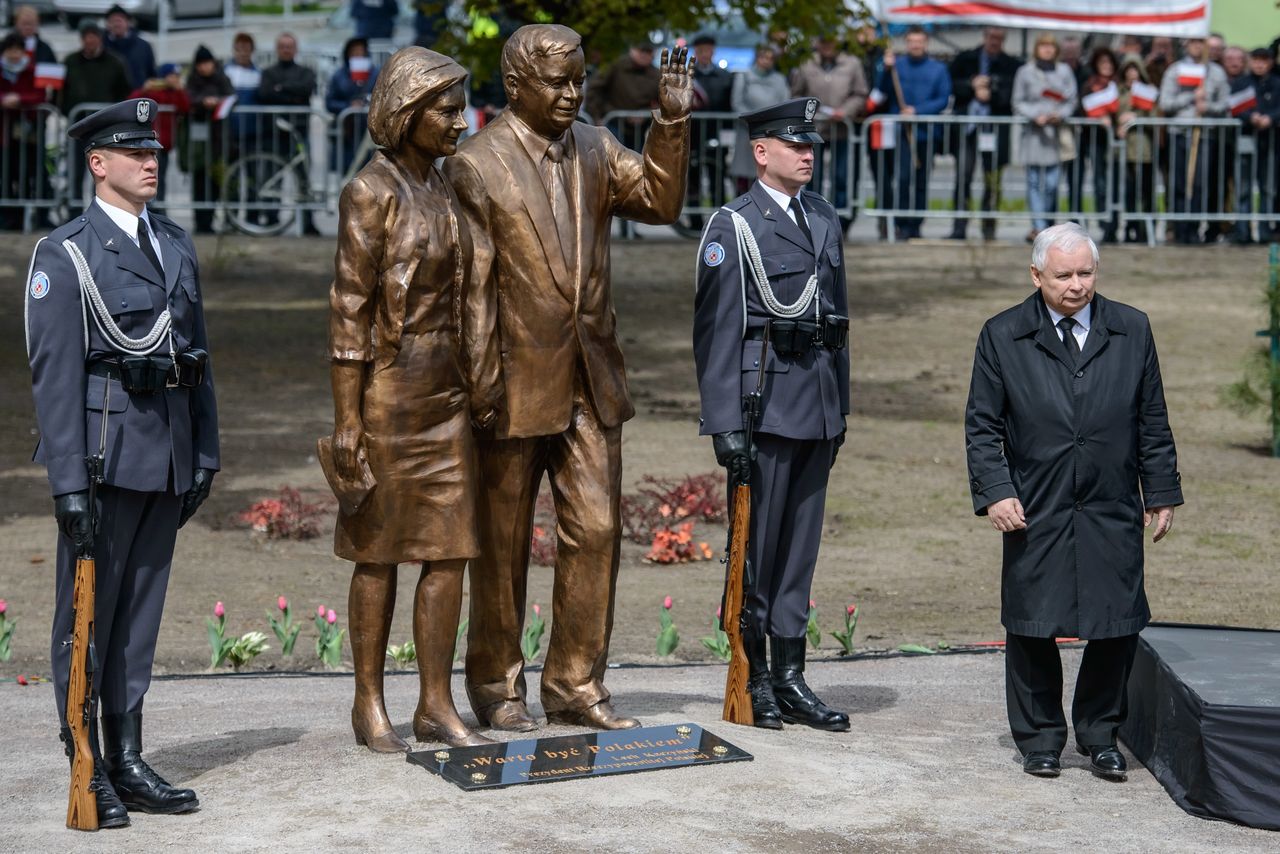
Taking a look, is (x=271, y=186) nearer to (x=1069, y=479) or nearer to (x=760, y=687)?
(x=760, y=687)

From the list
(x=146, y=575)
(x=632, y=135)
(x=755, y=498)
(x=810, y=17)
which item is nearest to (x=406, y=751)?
(x=146, y=575)

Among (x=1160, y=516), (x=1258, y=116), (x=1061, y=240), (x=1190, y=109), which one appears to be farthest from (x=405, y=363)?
(x=1190, y=109)

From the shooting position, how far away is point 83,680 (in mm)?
6062

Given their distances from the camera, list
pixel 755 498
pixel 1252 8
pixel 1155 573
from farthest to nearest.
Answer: pixel 1252 8 < pixel 1155 573 < pixel 755 498

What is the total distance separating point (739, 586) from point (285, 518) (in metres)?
5.16

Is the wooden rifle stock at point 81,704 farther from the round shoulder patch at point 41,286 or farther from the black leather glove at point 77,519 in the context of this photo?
the round shoulder patch at point 41,286

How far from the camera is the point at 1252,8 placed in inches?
1003

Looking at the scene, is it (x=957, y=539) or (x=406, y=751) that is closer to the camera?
(x=406, y=751)

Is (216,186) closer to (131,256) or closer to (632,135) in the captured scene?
(632,135)

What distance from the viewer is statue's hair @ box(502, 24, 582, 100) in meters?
6.67

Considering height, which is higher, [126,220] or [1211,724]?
[126,220]

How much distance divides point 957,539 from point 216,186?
35.3 ft

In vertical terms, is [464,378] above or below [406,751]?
above

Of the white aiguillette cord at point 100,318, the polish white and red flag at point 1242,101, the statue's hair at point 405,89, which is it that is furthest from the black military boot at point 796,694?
the polish white and red flag at point 1242,101
